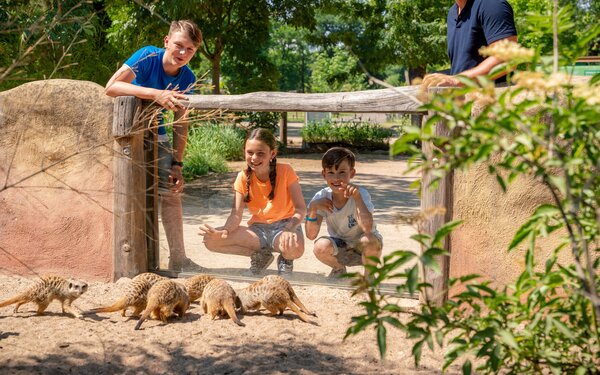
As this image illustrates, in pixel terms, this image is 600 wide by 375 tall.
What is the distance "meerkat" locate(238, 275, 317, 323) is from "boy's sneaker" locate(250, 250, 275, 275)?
39.4 inches

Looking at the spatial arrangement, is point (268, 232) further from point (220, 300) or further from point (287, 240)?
point (220, 300)

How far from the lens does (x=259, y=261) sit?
595 centimetres

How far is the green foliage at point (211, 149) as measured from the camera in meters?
13.0

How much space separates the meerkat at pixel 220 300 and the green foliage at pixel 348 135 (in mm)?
14714

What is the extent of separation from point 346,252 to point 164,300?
5.22 ft

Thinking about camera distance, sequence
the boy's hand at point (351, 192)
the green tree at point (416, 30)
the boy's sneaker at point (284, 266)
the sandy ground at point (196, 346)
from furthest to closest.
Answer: the green tree at point (416, 30) → the boy's sneaker at point (284, 266) → the boy's hand at point (351, 192) → the sandy ground at point (196, 346)

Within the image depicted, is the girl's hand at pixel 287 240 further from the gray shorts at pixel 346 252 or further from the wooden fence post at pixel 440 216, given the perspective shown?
the wooden fence post at pixel 440 216

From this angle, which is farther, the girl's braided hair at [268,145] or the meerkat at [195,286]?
the girl's braided hair at [268,145]

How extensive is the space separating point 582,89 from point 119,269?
13.8 ft

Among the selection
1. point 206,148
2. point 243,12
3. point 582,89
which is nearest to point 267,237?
point 582,89

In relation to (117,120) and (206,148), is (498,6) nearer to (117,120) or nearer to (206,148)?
(117,120)

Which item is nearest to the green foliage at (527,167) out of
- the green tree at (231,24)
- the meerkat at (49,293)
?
the meerkat at (49,293)

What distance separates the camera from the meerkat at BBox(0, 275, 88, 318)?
4770mm

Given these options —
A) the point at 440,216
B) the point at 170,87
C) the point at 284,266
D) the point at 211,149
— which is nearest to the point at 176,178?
the point at 170,87
